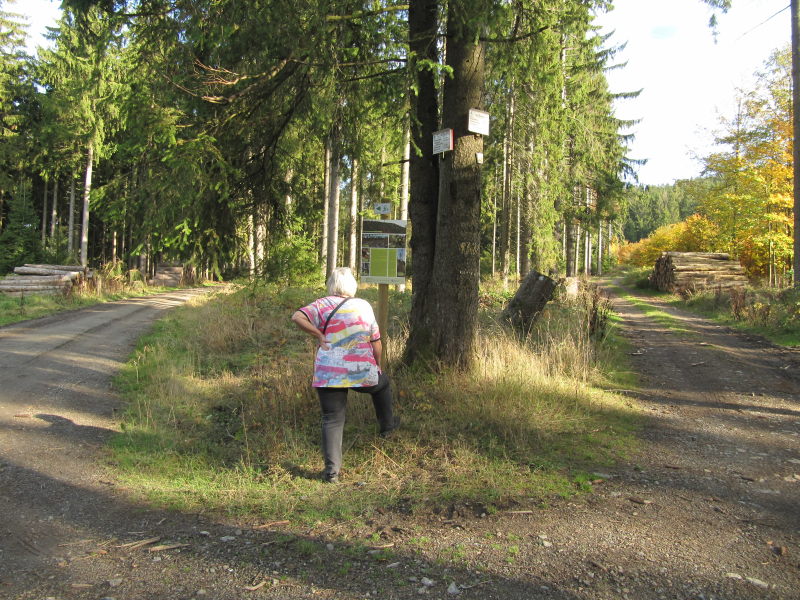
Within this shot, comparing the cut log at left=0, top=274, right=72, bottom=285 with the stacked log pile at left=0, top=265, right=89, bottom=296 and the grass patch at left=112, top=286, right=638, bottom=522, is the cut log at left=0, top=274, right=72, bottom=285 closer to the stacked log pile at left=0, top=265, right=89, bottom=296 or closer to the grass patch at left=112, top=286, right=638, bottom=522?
the stacked log pile at left=0, top=265, right=89, bottom=296

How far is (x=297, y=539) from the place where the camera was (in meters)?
3.56

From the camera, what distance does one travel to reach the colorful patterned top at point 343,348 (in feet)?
14.9

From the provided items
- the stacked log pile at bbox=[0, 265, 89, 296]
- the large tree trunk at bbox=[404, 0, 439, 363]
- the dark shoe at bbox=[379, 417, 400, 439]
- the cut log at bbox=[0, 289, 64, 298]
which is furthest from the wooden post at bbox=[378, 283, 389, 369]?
the stacked log pile at bbox=[0, 265, 89, 296]

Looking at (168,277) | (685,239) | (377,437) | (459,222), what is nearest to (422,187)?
(459,222)

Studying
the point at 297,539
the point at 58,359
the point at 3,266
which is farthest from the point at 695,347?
the point at 3,266

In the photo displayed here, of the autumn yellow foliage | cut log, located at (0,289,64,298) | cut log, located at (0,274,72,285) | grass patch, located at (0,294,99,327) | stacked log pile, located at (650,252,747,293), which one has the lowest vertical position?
grass patch, located at (0,294,99,327)

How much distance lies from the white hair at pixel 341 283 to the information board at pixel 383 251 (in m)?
1.83

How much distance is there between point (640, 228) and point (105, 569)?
424ft

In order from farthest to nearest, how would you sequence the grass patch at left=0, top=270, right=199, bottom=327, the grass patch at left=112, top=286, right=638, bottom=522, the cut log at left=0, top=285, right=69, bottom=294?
1. the cut log at left=0, top=285, right=69, bottom=294
2. the grass patch at left=0, top=270, right=199, bottom=327
3. the grass patch at left=112, top=286, right=638, bottom=522

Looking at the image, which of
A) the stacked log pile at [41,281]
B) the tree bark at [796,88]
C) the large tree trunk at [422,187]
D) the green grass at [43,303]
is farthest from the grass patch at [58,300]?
the tree bark at [796,88]

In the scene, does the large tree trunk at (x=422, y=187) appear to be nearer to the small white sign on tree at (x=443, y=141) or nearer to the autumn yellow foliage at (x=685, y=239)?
the small white sign on tree at (x=443, y=141)

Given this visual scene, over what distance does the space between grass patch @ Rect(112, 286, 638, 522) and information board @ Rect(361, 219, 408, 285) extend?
1.13 m

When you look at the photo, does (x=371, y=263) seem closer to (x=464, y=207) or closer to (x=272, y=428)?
(x=464, y=207)

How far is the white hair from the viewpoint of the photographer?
4746mm
